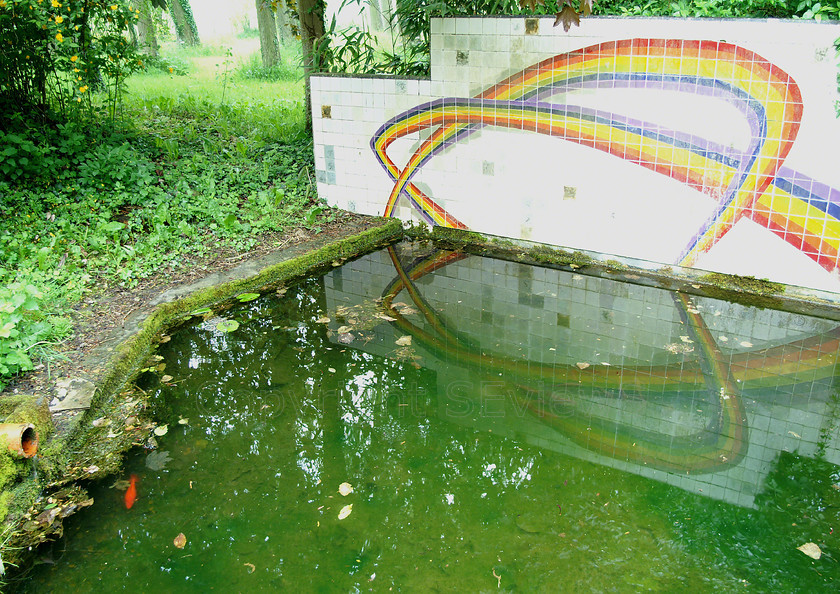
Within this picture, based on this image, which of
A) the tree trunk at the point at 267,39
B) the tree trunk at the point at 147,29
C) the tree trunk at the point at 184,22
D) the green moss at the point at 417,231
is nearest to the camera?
the green moss at the point at 417,231

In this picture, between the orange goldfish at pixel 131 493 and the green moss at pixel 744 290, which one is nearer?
the orange goldfish at pixel 131 493

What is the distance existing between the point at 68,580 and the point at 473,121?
4323 mm

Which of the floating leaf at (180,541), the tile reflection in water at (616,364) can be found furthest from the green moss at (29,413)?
the tile reflection in water at (616,364)

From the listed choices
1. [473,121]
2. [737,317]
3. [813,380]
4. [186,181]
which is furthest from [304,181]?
[813,380]

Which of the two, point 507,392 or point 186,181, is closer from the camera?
point 507,392

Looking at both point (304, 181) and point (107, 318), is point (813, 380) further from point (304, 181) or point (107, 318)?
point (304, 181)

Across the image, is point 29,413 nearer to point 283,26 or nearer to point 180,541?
point 180,541

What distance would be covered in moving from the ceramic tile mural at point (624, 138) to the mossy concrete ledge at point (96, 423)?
1755 millimetres

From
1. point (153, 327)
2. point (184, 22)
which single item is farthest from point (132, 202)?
point (184, 22)

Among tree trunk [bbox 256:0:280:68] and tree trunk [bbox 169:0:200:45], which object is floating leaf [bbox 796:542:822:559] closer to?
tree trunk [bbox 256:0:280:68]

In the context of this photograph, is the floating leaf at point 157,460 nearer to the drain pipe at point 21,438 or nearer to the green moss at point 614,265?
the drain pipe at point 21,438

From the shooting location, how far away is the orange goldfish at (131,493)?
9.52 feet

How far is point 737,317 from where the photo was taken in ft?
14.5

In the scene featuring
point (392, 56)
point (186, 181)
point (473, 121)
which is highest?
point (392, 56)
